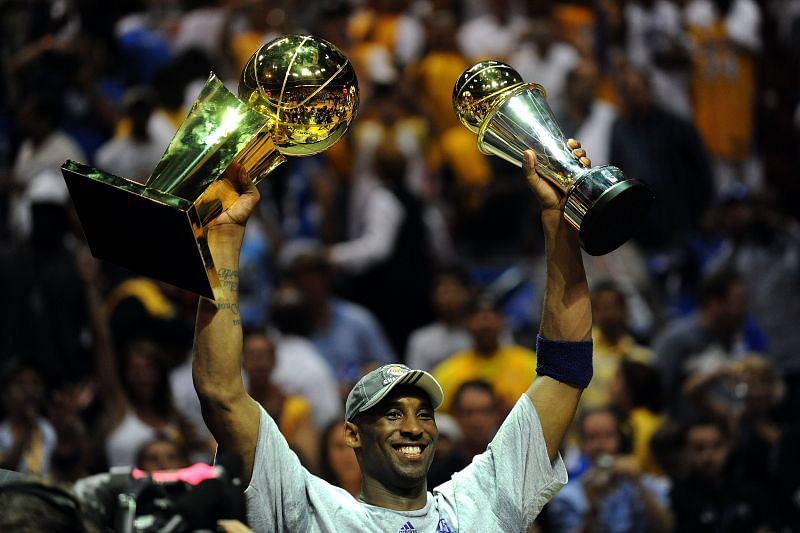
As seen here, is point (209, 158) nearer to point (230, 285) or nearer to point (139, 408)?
point (230, 285)

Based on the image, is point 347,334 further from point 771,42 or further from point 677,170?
point 771,42

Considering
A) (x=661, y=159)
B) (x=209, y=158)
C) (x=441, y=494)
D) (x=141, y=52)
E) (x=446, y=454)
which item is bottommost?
(x=441, y=494)

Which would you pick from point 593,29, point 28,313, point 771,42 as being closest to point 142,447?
point 28,313

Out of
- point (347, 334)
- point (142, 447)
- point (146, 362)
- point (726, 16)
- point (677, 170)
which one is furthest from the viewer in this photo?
point (726, 16)

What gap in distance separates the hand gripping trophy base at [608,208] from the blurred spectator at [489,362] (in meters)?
4.40

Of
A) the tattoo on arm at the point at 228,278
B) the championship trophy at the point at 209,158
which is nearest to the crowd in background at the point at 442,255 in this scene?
the championship trophy at the point at 209,158

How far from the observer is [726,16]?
13398 millimetres

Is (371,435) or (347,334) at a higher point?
(347,334)

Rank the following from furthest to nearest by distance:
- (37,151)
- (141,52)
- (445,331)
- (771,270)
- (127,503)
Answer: (141,52) → (37,151) → (771,270) → (445,331) → (127,503)

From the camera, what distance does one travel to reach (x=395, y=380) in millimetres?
4559

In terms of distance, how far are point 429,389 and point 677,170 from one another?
8069 millimetres

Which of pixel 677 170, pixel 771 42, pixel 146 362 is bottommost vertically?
pixel 146 362

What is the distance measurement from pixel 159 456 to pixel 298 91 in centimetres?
311

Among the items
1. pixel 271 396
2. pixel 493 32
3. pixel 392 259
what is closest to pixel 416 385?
pixel 271 396
